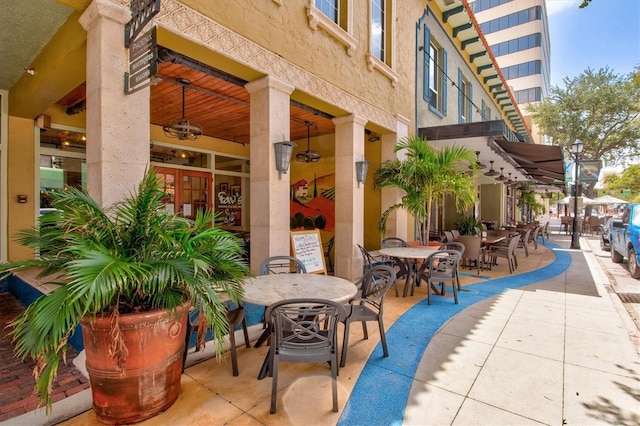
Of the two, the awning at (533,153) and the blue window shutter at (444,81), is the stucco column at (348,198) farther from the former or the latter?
the blue window shutter at (444,81)

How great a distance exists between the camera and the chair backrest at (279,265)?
422 centimetres

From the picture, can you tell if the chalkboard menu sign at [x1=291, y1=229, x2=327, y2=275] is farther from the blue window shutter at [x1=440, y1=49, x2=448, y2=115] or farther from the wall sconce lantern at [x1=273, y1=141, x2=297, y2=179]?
the blue window shutter at [x1=440, y1=49, x2=448, y2=115]

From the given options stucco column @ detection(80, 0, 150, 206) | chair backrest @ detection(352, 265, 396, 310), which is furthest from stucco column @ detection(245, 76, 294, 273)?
stucco column @ detection(80, 0, 150, 206)

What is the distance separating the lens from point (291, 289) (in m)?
3.26

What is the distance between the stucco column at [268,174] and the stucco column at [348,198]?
1801 mm

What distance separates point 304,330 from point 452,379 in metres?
1.53

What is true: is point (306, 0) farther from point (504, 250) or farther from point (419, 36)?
point (504, 250)

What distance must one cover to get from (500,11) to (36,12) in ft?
153

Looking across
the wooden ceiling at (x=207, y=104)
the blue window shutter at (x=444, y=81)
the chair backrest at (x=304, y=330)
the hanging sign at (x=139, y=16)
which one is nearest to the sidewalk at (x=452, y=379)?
the chair backrest at (x=304, y=330)

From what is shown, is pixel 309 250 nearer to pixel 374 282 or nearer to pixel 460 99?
pixel 374 282

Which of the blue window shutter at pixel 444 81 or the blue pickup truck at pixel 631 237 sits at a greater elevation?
the blue window shutter at pixel 444 81

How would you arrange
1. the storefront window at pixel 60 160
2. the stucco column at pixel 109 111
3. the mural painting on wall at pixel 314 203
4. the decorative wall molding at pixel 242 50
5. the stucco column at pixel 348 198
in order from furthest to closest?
1. the mural painting on wall at pixel 314 203
2. the stucco column at pixel 348 198
3. the storefront window at pixel 60 160
4. the decorative wall molding at pixel 242 50
5. the stucco column at pixel 109 111

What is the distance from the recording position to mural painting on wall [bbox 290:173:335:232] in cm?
954

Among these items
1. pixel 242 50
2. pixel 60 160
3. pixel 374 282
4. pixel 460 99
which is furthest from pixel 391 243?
pixel 460 99
